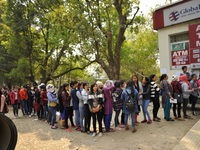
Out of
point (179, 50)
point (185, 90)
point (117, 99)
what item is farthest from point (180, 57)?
point (117, 99)

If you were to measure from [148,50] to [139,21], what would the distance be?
9585 millimetres

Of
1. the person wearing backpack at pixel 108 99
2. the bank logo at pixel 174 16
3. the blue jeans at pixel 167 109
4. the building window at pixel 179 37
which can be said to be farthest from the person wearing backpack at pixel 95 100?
the bank logo at pixel 174 16

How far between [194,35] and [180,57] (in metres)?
1.52

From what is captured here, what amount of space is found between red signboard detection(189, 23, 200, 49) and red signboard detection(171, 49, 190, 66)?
2.14 feet

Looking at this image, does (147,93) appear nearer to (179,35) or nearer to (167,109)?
(167,109)

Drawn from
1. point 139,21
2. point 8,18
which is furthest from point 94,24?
point 8,18

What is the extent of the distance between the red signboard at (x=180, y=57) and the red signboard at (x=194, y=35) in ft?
2.14

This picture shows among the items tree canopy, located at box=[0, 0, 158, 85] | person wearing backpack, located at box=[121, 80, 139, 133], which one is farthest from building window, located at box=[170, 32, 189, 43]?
person wearing backpack, located at box=[121, 80, 139, 133]

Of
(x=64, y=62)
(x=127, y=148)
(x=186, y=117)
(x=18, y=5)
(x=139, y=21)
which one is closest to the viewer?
(x=127, y=148)

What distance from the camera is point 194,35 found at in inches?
360

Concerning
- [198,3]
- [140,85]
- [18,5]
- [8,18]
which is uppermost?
[18,5]

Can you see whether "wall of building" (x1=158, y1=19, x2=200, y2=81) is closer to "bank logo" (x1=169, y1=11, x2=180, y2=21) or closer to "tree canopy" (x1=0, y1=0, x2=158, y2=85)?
"bank logo" (x1=169, y1=11, x2=180, y2=21)

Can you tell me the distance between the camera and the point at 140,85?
5816mm

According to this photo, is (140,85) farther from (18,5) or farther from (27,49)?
(18,5)
